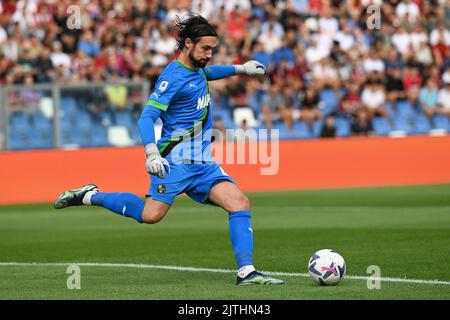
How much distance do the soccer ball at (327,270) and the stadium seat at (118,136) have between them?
13540 millimetres

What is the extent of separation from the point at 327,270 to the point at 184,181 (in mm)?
1510

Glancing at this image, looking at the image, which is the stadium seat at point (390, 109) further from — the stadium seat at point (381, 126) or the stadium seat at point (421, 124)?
the stadium seat at point (421, 124)

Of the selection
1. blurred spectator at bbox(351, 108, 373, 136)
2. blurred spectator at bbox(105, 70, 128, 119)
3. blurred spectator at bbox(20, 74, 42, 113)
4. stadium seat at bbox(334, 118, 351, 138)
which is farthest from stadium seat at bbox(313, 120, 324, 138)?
blurred spectator at bbox(20, 74, 42, 113)

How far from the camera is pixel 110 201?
389 inches

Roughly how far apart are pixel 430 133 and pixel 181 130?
1712 cm

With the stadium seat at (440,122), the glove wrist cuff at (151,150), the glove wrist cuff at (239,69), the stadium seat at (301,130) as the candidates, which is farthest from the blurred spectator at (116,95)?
the glove wrist cuff at (151,150)

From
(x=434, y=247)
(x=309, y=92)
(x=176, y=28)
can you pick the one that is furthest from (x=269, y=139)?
(x=176, y=28)

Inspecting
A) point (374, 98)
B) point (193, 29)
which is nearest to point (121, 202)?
point (193, 29)

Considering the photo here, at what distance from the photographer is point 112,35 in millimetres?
24203

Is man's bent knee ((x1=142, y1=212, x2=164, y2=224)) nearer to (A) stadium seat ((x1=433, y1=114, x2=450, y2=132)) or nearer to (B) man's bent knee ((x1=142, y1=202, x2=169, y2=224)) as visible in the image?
(B) man's bent knee ((x1=142, y1=202, x2=169, y2=224))

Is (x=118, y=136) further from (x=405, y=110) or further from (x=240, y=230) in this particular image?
(x=240, y=230)

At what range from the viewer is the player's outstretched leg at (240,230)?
356 inches

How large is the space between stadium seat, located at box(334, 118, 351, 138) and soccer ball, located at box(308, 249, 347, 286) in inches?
642

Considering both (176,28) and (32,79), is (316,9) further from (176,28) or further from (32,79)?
(176,28)
